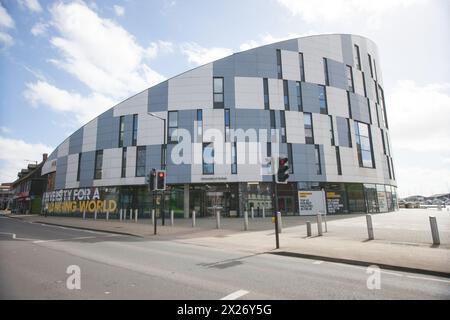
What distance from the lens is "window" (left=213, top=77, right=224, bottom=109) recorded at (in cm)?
2987

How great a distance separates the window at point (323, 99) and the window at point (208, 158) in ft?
50.0

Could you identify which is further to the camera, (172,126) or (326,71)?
(326,71)

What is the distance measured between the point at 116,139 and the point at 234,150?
15164 mm

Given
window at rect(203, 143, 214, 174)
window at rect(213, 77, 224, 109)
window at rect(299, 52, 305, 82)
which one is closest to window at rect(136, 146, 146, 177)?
window at rect(203, 143, 214, 174)

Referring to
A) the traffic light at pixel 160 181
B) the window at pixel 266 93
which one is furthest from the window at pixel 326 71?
the traffic light at pixel 160 181

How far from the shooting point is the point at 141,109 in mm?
31141

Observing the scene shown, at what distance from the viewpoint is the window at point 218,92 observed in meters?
29.9

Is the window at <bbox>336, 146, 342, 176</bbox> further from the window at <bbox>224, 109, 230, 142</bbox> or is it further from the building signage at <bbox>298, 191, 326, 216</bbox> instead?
the window at <bbox>224, 109, 230, 142</bbox>

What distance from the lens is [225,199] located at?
94.9ft

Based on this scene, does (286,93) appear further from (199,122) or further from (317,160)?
(199,122)

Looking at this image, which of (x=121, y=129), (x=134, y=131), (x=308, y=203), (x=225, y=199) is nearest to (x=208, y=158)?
(x=225, y=199)

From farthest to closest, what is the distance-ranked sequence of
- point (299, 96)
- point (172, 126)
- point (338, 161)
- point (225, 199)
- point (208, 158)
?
point (299, 96) → point (338, 161) → point (172, 126) → point (225, 199) → point (208, 158)

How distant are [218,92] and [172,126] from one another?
6.85 meters
